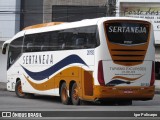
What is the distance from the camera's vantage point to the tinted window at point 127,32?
18531 mm

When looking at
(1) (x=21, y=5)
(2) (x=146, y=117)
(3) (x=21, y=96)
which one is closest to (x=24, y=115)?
(2) (x=146, y=117)

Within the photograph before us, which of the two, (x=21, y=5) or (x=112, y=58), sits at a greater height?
(x=21, y=5)

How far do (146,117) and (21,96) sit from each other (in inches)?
787

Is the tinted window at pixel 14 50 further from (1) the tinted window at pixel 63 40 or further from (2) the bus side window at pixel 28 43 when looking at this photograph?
(1) the tinted window at pixel 63 40

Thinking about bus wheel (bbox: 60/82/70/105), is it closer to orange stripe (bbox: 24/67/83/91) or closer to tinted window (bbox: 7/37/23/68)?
orange stripe (bbox: 24/67/83/91)

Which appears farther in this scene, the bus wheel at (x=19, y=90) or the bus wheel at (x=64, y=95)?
the bus wheel at (x=19, y=90)

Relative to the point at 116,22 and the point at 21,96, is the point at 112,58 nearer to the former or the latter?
the point at 116,22

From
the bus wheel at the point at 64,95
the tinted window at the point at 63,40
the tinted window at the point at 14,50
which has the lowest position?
the bus wheel at the point at 64,95

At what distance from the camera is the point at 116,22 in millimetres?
18641

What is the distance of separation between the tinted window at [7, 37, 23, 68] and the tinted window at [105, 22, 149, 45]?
8.17 metres

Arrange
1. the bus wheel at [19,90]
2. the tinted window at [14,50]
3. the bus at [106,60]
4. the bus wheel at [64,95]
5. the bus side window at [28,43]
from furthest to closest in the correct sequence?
the bus wheel at [19,90] < the tinted window at [14,50] < the bus side window at [28,43] < the bus wheel at [64,95] < the bus at [106,60]

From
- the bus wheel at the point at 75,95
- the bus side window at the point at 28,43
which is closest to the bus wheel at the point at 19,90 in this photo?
the bus side window at the point at 28,43

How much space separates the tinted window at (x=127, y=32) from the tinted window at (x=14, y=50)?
8.17m

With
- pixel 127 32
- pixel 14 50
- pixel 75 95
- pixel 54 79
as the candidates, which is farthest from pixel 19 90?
pixel 127 32
